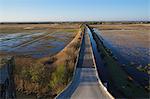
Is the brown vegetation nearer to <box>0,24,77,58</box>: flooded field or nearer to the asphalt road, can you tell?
the asphalt road

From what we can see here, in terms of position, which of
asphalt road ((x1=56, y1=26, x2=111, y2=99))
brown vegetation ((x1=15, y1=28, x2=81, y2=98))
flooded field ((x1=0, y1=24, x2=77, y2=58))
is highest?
asphalt road ((x1=56, y1=26, x2=111, y2=99))

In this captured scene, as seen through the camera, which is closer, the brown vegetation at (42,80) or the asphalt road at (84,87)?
the asphalt road at (84,87)

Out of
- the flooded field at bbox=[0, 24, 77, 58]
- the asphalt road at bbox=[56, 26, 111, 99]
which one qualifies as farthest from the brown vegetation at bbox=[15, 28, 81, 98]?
the flooded field at bbox=[0, 24, 77, 58]

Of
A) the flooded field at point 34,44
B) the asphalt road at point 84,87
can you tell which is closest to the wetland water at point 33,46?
the flooded field at point 34,44

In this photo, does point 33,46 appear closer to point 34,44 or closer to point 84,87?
point 34,44

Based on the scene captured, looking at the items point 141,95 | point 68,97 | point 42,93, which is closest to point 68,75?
point 42,93

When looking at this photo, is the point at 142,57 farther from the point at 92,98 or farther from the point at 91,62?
the point at 92,98

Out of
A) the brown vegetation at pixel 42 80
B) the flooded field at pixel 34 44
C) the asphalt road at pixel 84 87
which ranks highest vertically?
the asphalt road at pixel 84 87

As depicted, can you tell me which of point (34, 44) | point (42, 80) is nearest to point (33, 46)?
point (34, 44)

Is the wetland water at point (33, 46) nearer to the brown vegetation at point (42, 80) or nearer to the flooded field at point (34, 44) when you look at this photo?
the flooded field at point (34, 44)

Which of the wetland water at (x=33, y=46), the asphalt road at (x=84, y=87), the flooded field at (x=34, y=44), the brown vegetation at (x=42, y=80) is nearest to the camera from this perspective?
the asphalt road at (x=84, y=87)

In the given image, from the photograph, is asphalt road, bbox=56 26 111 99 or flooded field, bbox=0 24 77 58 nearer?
asphalt road, bbox=56 26 111 99
